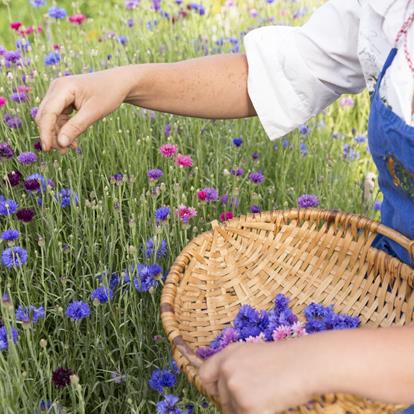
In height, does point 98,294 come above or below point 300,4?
below

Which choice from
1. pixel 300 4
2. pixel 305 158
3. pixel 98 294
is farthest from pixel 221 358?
pixel 300 4

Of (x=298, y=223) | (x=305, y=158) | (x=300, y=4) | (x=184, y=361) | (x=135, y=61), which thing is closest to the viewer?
(x=184, y=361)

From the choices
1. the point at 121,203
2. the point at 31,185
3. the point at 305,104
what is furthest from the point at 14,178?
the point at 305,104

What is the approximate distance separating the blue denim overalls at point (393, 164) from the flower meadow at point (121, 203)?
397 millimetres

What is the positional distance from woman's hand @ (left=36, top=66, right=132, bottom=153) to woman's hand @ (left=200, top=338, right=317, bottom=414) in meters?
0.53

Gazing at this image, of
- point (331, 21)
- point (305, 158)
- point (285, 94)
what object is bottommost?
point (305, 158)

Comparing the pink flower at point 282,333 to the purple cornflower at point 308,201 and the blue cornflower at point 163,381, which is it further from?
the purple cornflower at point 308,201

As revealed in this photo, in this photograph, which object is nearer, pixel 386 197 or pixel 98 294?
pixel 386 197

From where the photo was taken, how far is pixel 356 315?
3.94 feet

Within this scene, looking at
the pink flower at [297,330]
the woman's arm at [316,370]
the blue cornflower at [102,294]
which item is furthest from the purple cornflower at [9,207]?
the woman's arm at [316,370]

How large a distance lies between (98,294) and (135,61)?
1.20 m

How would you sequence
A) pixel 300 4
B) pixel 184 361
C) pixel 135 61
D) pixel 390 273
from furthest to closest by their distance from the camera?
1. pixel 300 4
2. pixel 135 61
3. pixel 390 273
4. pixel 184 361

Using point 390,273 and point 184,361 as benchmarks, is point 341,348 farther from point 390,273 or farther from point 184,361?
point 390,273

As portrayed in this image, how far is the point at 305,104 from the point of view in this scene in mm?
1372
